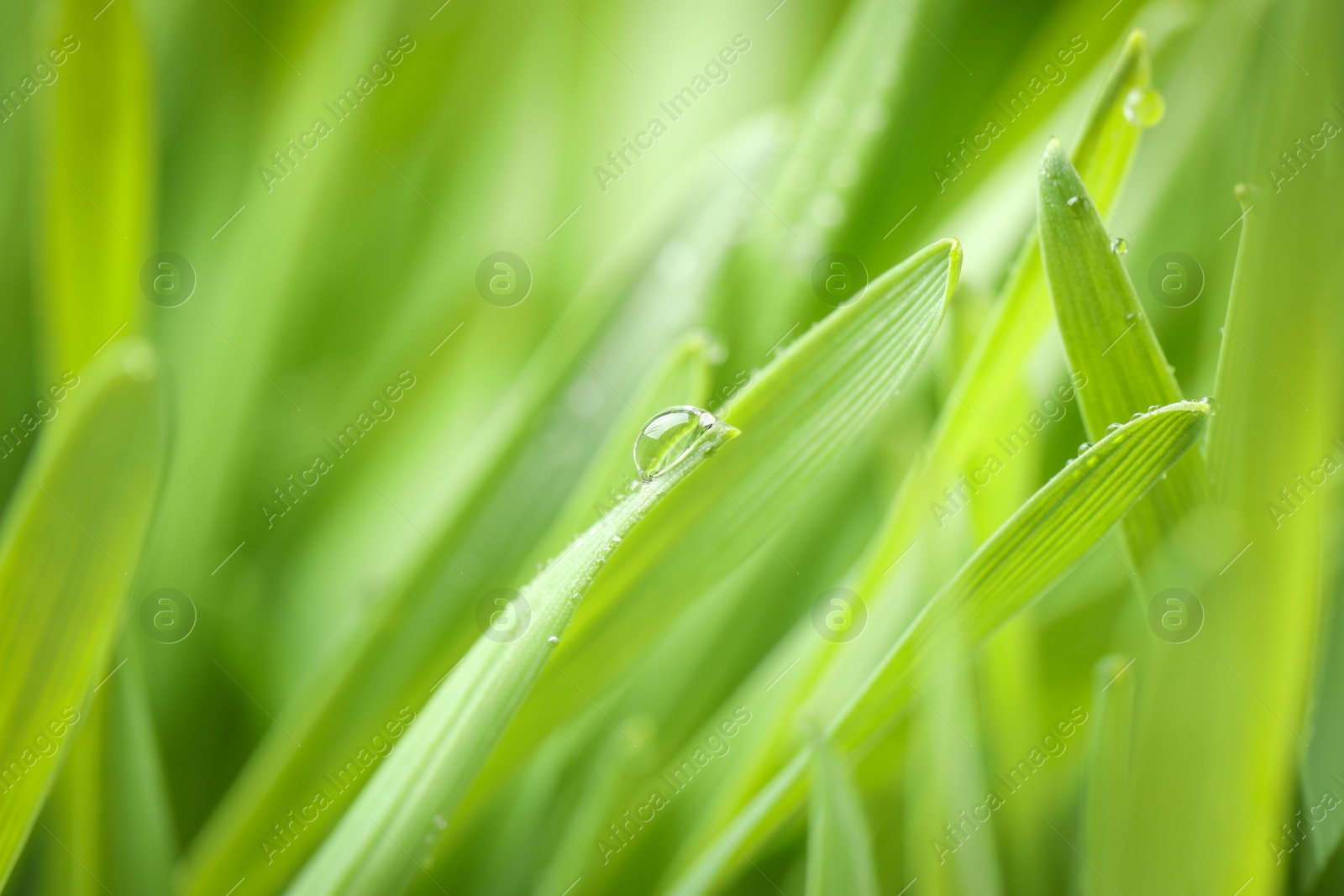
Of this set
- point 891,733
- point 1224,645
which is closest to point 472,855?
point 891,733

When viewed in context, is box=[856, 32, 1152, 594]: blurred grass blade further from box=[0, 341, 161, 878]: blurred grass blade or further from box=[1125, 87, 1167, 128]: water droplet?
box=[0, 341, 161, 878]: blurred grass blade

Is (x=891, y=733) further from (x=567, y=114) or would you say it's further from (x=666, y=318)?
(x=567, y=114)

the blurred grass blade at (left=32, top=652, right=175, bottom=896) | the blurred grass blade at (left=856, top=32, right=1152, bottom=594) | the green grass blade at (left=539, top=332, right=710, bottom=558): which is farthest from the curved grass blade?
the blurred grass blade at (left=32, top=652, right=175, bottom=896)

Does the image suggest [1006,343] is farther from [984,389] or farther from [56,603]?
[56,603]

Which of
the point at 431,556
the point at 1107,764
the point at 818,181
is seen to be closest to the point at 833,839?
the point at 1107,764

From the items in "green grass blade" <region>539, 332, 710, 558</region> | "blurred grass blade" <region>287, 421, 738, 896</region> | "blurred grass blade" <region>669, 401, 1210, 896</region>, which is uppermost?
"green grass blade" <region>539, 332, 710, 558</region>

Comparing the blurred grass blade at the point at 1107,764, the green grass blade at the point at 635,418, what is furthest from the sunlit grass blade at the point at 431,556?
the blurred grass blade at the point at 1107,764
